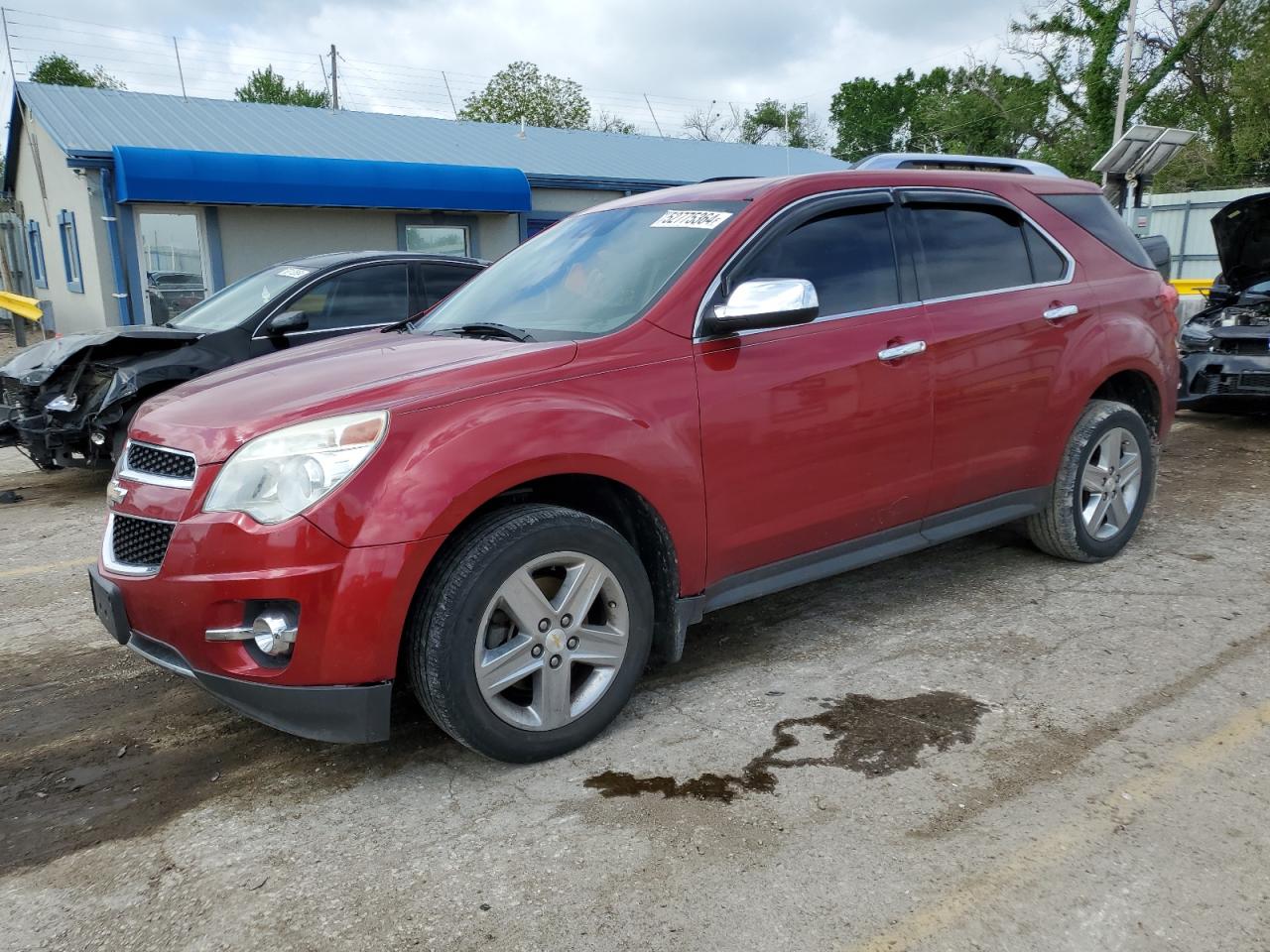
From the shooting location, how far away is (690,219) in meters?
3.67

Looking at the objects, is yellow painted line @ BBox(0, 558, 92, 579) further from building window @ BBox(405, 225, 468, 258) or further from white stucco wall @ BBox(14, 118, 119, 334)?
building window @ BBox(405, 225, 468, 258)

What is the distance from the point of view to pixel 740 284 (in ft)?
10.9

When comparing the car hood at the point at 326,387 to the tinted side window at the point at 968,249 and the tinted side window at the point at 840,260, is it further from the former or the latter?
the tinted side window at the point at 968,249

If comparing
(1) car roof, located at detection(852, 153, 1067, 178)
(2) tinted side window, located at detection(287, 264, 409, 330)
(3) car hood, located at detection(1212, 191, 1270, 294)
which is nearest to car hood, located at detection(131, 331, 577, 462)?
(1) car roof, located at detection(852, 153, 1067, 178)

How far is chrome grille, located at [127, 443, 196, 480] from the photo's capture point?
2.86 meters

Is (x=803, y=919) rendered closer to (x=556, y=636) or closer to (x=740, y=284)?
(x=556, y=636)

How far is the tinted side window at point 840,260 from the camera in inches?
142

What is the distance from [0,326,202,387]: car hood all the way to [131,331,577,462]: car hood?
3671mm

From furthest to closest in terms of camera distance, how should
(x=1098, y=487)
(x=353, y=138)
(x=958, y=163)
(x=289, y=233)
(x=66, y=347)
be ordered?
(x=353, y=138)
(x=289, y=233)
(x=66, y=347)
(x=958, y=163)
(x=1098, y=487)

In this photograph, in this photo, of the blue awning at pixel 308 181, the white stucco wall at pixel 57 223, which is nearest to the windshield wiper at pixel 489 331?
the blue awning at pixel 308 181

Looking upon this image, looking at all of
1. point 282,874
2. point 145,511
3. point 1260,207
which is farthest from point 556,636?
point 1260,207

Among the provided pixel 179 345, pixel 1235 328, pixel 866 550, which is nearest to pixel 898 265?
pixel 866 550

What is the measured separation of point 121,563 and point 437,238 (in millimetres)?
15633

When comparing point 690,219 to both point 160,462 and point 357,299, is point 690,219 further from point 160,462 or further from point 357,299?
point 357,299
